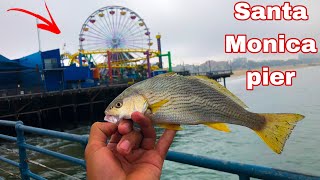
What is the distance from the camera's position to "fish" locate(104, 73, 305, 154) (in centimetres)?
146

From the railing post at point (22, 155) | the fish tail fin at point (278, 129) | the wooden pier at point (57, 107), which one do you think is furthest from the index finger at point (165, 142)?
the wooden pier at point (57, 107)

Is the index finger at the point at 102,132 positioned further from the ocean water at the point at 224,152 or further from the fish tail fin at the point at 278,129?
the ocean water at the point at 224,152

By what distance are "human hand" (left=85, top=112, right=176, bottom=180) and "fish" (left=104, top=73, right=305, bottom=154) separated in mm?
61

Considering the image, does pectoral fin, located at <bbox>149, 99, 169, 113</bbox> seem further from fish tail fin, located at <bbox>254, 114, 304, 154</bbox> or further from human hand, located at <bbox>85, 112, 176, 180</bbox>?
fish tail fin, located at <bbox>254, 114, 304, 154</bbox>

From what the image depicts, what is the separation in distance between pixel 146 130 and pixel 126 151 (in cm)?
21

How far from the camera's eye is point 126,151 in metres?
1.42

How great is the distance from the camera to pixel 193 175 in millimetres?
10312

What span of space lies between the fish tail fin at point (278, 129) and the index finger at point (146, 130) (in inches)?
19.1

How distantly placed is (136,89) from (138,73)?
42911mm

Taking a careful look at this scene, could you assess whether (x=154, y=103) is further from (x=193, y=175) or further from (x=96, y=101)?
(x=96, y=101)

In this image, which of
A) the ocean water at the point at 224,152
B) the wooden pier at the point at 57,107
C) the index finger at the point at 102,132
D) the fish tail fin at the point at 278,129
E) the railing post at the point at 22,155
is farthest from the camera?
the wooden pier at the point at 57,107

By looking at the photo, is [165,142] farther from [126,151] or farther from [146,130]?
[126,151]

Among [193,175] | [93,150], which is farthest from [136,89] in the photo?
[193,175]

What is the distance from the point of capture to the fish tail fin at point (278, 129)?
1416mm
